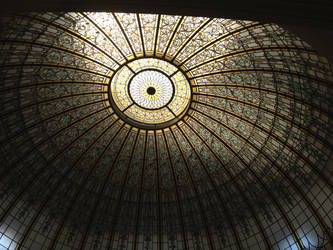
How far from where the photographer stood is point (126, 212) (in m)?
21.8

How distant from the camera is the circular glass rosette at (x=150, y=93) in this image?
60.8ft

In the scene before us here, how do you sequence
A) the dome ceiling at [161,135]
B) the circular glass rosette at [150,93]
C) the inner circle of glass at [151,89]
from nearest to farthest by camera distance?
the dome ceiling at [161,135]
the circular glass rosette at [150,93]
the inner circle of glass at [151,89]

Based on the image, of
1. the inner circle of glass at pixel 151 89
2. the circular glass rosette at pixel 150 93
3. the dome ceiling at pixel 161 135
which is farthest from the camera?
the inner circle of glass at pixel 151 89

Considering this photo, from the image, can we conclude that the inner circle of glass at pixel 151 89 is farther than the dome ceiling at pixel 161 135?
Yes

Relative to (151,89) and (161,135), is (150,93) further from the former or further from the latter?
(161,135)

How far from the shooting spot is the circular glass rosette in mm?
18547

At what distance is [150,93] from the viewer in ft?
64.8

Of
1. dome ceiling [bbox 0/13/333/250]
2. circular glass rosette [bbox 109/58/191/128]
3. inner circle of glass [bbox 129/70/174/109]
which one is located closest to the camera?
dome ceiling [bbox 0/13/333/250]

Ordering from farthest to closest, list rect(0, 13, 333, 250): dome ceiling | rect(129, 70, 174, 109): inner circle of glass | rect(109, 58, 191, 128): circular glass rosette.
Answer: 1. rect(129, 70, 174, 109): inner circle of glass
2. rect(109, 58, 191, 128): circular glass rosette
3. rect(0, 13, 333, 250): dome ceiling

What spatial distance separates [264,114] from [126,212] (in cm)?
1245

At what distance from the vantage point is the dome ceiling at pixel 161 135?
15664 mm

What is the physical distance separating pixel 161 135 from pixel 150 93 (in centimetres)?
340

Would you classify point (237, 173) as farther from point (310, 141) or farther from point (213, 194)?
point (310, 141)

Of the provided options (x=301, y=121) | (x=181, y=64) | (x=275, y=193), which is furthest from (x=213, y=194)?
(x=181, y=64)
